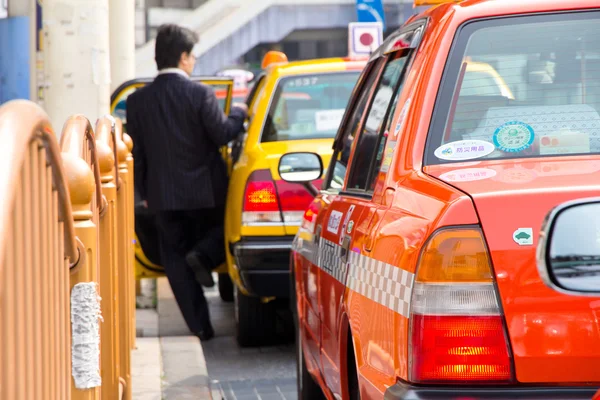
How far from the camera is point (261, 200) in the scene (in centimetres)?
657

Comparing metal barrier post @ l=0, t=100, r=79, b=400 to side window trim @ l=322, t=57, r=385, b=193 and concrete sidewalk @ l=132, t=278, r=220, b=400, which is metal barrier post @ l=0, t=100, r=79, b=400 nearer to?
side window trim @ l=322, t=57, r=385, b=193

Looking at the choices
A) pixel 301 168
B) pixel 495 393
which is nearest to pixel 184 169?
pixel 301 168

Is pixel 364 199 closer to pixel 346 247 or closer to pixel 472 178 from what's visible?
pixel 346 247

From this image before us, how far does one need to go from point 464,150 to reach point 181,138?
179 inches

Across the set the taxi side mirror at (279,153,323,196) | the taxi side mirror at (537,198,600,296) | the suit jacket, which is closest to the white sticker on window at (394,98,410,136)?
the taxi side mirror at (537,198,600,296)

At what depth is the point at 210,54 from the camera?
2892cm

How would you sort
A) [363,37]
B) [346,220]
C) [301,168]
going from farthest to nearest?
[363,37] → [301,168] → [346,220]

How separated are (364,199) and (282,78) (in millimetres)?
3909

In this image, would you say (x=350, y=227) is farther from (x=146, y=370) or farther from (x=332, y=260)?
(x=146, y=370)

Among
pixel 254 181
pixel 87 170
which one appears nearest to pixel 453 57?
pixel 87 170

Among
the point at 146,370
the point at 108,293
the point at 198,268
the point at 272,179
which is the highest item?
the point at 108,293

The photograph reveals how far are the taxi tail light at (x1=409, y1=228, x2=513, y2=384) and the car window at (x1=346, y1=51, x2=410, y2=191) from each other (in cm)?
89

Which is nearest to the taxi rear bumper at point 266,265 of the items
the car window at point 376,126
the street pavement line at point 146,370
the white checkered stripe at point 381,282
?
the street pavement line at point 146,370

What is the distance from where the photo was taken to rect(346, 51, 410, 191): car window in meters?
3.52
